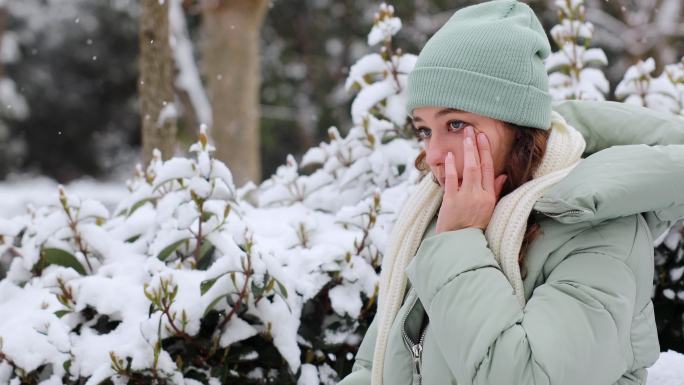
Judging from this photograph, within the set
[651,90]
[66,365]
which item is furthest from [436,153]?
[651,90]

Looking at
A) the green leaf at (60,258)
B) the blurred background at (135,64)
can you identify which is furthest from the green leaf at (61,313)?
the blurred background at (135,64)

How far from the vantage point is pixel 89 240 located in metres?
2.58

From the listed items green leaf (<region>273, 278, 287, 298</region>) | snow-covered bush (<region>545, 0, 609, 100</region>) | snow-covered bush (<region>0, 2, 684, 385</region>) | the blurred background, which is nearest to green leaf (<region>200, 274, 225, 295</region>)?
snow-covered bush (<region>0, 2, 684, 385</region>)

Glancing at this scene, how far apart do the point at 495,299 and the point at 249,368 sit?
1.08 m

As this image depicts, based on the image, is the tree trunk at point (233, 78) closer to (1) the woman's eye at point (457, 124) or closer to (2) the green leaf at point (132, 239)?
(2) the green leaf at point (132, 239)

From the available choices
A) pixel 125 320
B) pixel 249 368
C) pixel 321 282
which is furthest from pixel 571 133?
pixel 125 320

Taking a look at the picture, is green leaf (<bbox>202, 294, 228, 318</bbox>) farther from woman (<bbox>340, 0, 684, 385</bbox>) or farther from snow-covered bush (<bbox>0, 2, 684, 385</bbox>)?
woman (<bbox>340, 0, 684, 385</bbox>)

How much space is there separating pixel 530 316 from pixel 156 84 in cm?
373

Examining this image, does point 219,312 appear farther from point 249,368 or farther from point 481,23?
point 481,23

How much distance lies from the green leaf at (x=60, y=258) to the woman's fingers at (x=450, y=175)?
1458 millimetres

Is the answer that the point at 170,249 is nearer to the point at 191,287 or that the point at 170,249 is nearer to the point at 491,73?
the point at 191,287

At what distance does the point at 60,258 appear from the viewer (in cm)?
252

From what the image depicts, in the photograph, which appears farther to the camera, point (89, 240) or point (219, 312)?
point (89, 240)

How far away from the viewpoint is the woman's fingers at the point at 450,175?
60.8 inches
